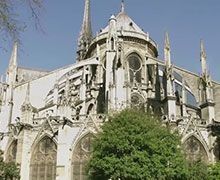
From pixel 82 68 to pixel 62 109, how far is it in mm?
11257

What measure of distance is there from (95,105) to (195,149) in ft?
32.0

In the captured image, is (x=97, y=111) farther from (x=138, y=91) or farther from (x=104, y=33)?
(x=104, y=33)

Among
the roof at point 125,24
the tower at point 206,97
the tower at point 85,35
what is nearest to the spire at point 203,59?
the tower at point 206,97

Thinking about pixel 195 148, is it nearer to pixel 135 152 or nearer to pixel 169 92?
pixel 169 92

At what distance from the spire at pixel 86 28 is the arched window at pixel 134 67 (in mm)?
23279

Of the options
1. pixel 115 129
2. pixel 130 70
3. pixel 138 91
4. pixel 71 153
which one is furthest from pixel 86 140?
pixel 130 70

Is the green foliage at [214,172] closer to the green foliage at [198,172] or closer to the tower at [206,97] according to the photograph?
the green foliage at [198,172]

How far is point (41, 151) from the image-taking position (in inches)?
1048

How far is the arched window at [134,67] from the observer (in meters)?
36.3

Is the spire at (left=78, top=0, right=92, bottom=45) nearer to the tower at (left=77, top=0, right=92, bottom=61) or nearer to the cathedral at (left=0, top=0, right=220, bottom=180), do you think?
the tower at (left=77, top=0, right=92, bottom=61)

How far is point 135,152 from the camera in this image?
65.4ft

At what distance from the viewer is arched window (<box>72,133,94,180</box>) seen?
995 inches

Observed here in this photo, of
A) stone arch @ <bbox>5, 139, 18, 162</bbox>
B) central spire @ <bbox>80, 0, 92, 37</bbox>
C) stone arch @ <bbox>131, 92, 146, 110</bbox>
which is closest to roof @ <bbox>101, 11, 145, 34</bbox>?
stone arch @ <bbox>131, 92, 146, 110</bbox>

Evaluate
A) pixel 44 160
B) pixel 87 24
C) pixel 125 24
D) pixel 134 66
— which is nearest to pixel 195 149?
pixel 44 160
